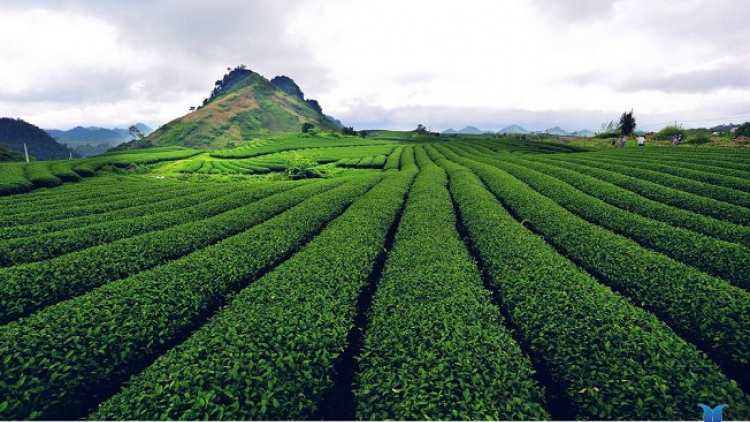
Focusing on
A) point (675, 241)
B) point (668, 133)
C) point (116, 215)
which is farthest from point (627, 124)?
point (116, 215)

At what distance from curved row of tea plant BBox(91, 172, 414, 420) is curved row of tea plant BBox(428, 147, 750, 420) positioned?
437 cm

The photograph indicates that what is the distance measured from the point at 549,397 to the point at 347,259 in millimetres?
6361

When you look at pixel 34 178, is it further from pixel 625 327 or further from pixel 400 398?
pixel 625 327

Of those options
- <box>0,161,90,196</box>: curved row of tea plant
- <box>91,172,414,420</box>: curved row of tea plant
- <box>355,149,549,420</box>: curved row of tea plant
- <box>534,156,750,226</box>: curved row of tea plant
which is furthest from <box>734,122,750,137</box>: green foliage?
<box>0,161,90,196</box>: curved row of tea plant

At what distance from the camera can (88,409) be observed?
238 inches

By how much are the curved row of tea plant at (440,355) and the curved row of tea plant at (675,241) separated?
745 cm

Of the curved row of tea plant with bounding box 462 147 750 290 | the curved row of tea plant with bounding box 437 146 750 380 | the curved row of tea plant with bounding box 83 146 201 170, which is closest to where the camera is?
the curved row of tea plant with bounding box 437 146 750 380

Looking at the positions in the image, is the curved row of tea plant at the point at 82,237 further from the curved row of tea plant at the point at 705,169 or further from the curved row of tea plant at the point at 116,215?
the curved row of tea plant at the point at 705,169

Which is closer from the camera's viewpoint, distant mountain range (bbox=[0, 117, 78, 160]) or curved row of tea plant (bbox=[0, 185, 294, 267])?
curved row of tea plant (bbox=[0, 185, 294, 267])

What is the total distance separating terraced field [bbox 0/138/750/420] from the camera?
5273 millimetres

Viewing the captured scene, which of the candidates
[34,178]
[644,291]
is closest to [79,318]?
[644,291]

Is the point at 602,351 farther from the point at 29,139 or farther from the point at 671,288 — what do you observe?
the point at 29,139

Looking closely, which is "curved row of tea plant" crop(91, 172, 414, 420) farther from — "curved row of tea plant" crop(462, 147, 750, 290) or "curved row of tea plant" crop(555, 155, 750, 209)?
"curved row of tea plant" crop(555, 155, 750, 209)
